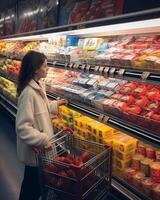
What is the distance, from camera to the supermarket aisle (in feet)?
11.8

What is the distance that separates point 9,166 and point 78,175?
8.77 feet

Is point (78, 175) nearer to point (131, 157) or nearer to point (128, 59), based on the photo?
point (131, 157)

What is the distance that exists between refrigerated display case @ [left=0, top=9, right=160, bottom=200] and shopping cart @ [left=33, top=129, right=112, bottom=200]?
30 centimetres

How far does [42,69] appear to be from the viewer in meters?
2.75

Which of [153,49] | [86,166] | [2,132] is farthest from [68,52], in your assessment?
[2,132]

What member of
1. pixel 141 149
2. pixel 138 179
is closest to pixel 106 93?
pixel 141 149

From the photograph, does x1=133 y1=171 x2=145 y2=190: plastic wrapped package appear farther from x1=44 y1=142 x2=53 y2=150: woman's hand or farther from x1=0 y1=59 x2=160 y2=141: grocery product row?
x1=44 y1=142 x2=53 y2=150: woman's hand

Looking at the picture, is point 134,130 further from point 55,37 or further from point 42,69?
point 55,37

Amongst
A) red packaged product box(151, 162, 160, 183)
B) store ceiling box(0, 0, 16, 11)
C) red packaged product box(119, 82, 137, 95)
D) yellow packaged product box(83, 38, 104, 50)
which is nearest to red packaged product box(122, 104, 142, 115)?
red packaged product box(119, 82, 137, 95)

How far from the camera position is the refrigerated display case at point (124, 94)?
218cm

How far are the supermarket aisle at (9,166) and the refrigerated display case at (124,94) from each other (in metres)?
1.00

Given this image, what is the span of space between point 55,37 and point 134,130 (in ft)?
8.16

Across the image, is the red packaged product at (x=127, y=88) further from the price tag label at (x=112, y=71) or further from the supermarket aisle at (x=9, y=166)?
the supermarket aisle at (x=9, y=166)

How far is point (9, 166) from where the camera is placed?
4.34 metres
